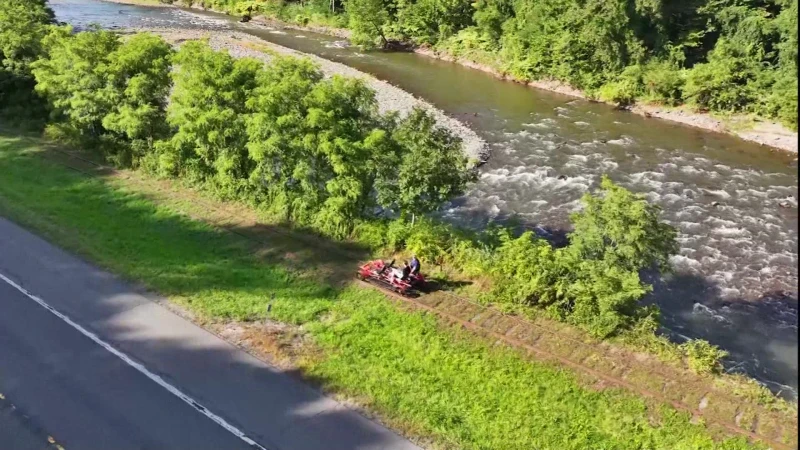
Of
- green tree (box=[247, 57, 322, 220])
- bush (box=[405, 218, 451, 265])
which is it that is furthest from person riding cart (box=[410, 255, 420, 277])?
green tree (box=[247, 57, 322, 220])

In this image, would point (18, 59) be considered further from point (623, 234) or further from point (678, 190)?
point (678, 190)

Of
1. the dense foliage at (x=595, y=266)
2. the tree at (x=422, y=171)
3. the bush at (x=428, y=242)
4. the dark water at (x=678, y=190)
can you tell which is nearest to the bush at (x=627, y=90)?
the dark water at (x=678, y=190)

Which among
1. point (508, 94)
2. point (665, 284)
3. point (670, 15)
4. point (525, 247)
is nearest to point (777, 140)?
point (670, 15)

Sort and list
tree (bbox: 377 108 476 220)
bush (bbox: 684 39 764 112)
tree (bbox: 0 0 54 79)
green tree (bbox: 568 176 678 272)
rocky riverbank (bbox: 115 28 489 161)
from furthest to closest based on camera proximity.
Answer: bush (bbox: 684 39 764 112), rocky riverbank (bbox: 115 28 489 161), tree (bbox: 0 0 54 79), tree (bbox: 377 108 476 220), green tree (bbox: 568 176 678 272)

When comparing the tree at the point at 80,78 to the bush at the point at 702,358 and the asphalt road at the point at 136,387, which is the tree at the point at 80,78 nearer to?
the asphalt road at the point at 136,387

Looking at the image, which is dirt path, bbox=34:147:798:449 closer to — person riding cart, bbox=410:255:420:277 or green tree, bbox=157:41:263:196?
person riding cart, bbox=410:255:420:277

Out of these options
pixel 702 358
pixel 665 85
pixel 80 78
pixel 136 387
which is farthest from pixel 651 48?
pixel 136 387
